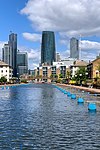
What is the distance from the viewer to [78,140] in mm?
23281

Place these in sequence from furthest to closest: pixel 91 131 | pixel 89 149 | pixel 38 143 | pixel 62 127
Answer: pixel 62 127
pixel 91 131
pixel 38 143
pixel 89 149

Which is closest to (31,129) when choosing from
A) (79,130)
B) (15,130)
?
(15,130)

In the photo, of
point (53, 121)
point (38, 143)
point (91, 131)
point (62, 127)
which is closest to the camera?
point (38, 143)

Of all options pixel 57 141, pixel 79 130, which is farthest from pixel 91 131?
pixel 57 141

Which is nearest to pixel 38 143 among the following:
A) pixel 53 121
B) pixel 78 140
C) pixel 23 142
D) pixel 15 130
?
pixel 23 142

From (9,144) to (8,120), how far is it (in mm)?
11177

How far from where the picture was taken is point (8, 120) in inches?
1302

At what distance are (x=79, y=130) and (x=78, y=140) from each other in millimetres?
3930

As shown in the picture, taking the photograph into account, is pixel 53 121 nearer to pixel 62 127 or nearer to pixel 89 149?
pixel 62 127

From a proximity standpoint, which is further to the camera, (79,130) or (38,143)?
(79,130)

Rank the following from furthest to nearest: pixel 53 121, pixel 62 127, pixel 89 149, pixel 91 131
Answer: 1. pixel 53 121
2. pixel 62 127
3. pixel 91 131
4. pixel 89 149

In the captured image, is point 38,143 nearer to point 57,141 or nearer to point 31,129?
point 57,141

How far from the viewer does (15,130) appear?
88.7ft

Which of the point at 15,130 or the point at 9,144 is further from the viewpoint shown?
the point at 15,130
